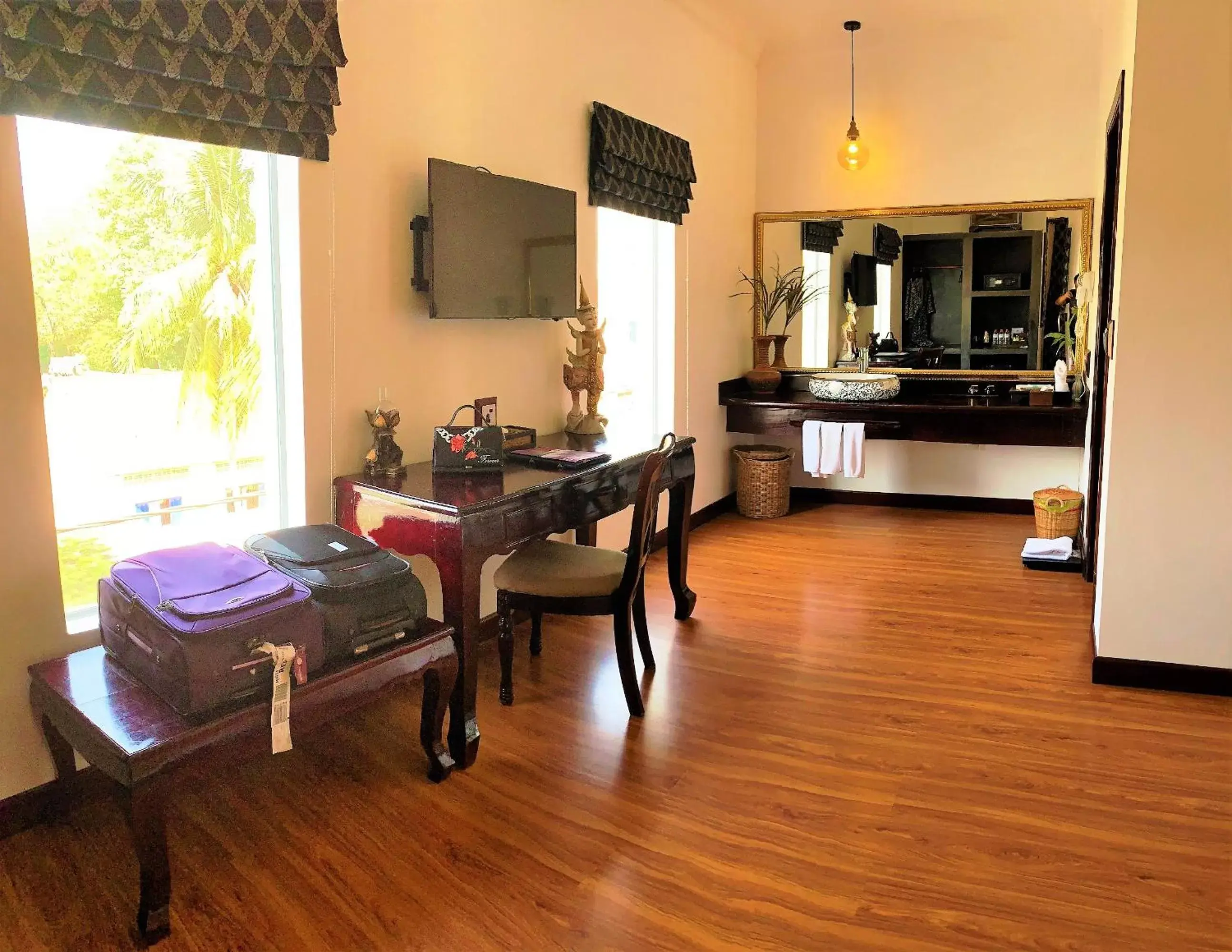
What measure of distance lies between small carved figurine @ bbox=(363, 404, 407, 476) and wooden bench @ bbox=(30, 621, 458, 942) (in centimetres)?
61

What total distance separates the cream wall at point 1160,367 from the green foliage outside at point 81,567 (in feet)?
9.84

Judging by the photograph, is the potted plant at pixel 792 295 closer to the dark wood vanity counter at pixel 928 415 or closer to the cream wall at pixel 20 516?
the dark wood vanity counter at pixel 928 415

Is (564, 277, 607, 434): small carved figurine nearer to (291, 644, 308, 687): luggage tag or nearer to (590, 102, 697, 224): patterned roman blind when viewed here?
(590, 102, 697, 224): patterned roman blind

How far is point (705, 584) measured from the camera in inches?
172

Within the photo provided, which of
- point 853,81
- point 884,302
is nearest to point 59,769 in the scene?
point 884,302

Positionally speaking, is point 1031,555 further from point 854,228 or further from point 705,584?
point 854,228

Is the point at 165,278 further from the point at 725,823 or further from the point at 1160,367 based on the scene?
the point at 1160,367

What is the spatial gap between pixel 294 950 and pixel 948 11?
5.36 meters

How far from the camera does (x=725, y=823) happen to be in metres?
2.38

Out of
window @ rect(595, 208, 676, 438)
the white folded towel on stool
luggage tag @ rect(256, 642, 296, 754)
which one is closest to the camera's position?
luggage tag @ rect(256, 642, 296, 754)

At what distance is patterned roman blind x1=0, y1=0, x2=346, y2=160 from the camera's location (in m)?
2.07

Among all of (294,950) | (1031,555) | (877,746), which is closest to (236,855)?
(294,950)

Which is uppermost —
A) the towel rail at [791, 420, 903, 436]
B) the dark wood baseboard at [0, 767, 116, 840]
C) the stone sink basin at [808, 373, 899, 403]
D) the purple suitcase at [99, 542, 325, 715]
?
the stone sink basin at [808, 373, 899, 403]

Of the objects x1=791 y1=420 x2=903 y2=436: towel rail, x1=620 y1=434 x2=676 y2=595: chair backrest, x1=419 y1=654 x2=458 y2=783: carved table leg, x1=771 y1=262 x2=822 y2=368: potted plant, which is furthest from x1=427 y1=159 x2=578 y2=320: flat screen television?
x1=771 y1=262 x2=822 y2=368: potted plant
